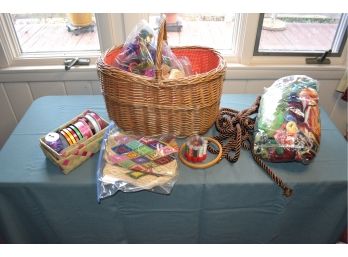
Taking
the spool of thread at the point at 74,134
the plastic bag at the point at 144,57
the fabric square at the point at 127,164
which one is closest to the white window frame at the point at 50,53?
the plastic bag at the point at 144,57

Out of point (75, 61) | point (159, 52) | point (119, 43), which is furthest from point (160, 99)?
point (75, 61)

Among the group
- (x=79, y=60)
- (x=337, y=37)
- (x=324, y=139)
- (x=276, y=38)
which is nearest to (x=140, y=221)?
(x=324, y=139)

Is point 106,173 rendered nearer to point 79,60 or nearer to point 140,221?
point 140,221

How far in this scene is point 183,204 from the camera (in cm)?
80

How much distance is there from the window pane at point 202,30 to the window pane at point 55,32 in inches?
15.3

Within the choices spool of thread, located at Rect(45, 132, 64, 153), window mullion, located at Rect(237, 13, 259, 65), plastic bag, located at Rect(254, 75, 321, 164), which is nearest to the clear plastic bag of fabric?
spool of thread, located at Rect(45, 132, 64, 153)

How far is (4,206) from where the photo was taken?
80 cm

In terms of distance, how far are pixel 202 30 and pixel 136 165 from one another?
877 millimetres

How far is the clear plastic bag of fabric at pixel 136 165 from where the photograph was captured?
0.73 m

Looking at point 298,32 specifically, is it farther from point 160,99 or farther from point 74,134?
point 74,134

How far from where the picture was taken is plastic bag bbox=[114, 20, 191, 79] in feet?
2.64

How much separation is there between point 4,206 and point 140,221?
417mm

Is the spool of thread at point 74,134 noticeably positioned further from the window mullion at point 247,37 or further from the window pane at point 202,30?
the window mullion at point 247,37

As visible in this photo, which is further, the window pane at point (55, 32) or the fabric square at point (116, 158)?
the window pane at point (55, 32)
